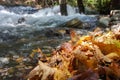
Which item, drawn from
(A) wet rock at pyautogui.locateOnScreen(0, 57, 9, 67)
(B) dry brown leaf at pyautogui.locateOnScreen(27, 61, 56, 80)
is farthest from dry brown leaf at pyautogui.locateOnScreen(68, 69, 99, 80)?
(A) wet rock at pyautogui.locateOnScreen(0, 57, 9, 67)

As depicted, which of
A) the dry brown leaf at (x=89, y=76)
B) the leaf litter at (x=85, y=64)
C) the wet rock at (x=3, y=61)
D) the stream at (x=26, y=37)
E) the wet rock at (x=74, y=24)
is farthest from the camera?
the wet rock at (x=74, y=24)

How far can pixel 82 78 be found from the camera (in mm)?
1967

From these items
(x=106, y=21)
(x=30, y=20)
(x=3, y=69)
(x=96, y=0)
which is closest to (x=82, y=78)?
(x=3, y=69)

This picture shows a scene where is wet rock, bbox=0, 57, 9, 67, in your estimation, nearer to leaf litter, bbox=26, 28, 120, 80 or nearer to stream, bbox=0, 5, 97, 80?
stream, bbox=0, 5, 97, 80

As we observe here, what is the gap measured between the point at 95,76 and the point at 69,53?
25.5 inches

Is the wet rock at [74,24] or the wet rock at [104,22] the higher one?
the wet rock at [74,24]

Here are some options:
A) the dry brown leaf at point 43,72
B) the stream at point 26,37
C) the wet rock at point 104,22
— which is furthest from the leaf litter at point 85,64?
the wet rock at point 104,22

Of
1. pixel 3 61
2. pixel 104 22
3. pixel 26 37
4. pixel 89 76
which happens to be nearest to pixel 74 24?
pixel 104 22

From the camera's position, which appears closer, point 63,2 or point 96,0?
point 63,2

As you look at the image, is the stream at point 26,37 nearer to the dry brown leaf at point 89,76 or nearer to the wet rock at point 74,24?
the wet rock at point 74,24

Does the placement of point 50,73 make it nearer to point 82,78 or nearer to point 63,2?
point 82,78

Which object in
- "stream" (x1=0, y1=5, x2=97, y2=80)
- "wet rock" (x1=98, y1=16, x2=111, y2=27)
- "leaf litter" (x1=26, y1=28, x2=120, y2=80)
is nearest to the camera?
"leaf litter" (x1=26, y1=28, x2=120, y2=80)

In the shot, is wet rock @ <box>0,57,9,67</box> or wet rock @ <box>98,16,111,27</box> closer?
wet rock @ <box>0,57,9,67</box>

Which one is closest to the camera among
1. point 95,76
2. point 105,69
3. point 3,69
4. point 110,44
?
point 95,76
